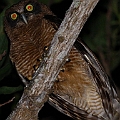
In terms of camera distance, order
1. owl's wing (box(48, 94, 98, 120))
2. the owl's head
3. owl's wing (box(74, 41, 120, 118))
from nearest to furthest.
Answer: owl's wing (box(74, 41, 120, 118))
owl's wing (box(48, 94, 98, 120))
the owl's head

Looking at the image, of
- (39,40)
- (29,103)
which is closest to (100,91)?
(39,40)

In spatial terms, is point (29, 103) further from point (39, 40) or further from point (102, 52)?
point (102, 52)

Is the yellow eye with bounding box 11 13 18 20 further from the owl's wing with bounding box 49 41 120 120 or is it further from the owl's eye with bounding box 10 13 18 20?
the owl's wing with bounding box 49 41 120 120

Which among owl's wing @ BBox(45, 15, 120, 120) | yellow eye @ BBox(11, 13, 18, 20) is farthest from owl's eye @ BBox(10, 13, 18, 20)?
owl's wing @ BBox(45, 15, 120, 120)

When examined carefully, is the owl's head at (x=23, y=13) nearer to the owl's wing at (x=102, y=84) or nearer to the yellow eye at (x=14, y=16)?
the yellow eye at (x=14, y=16)

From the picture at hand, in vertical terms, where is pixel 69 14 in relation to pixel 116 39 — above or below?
above

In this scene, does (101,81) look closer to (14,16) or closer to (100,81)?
(100,81)
